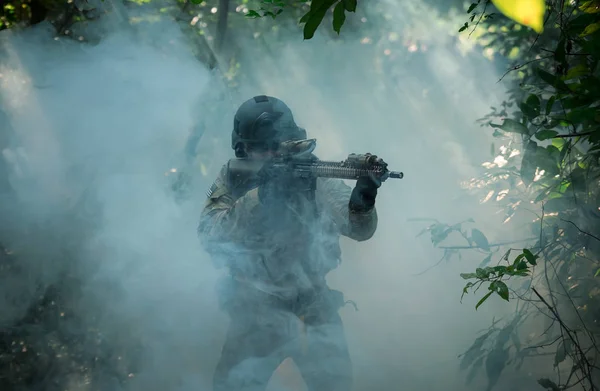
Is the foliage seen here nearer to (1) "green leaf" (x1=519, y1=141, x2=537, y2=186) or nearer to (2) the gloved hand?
(1) "green leaf" (x1=519, y1=141, x2=537, y2=186)

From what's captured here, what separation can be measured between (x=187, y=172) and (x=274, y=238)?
334 centimetres

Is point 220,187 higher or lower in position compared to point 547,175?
lower

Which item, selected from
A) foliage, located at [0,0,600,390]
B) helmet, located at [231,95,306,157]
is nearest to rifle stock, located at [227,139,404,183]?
helmet, located at [231,95,306,157]

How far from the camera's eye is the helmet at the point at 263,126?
3.38 meters

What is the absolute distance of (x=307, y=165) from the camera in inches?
121

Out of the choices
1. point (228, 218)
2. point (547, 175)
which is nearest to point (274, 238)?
point (228, 218)

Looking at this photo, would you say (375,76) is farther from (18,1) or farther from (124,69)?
(18,1)

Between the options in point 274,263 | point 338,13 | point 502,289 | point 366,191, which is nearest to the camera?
point 338,13

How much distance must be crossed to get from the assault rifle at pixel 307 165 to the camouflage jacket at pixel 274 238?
0.84 ft

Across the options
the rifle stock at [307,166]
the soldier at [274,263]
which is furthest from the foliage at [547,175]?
the soldier at [274,263]

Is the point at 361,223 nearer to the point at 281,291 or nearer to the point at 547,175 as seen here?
the point at 281,291

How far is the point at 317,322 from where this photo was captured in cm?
360

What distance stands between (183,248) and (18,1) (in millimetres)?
4287

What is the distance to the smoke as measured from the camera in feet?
16.9
